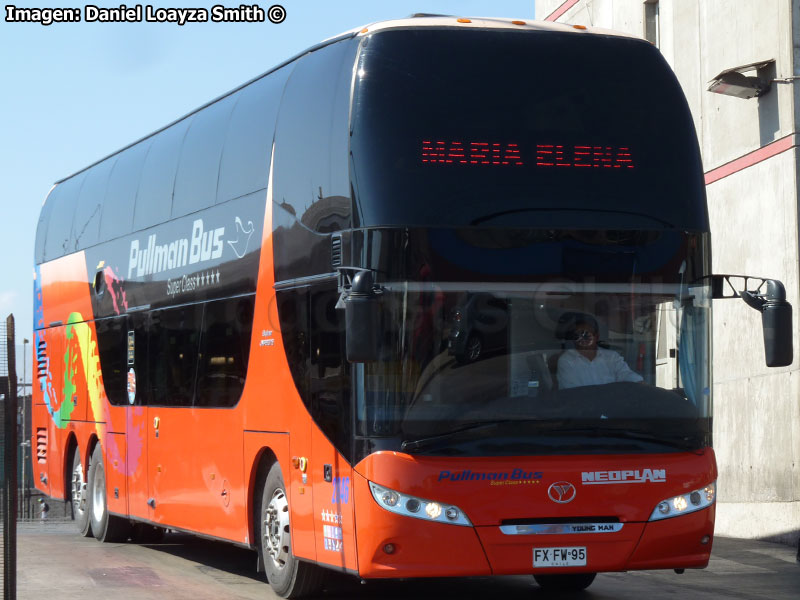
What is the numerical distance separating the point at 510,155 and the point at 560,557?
110 inches

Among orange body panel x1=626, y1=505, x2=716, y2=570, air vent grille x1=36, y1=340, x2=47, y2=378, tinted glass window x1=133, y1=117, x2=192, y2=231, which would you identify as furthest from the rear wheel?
air vent grille x1=36, y1=340, x2=47, y2=378

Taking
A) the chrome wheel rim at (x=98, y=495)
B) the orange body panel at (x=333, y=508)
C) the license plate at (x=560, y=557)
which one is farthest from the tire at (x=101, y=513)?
the license plate at (x=560, y=557)

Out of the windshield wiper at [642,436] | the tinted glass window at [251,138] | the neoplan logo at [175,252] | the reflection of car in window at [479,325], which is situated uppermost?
the tinted glass window at [251,138]

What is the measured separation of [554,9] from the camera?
83.9ft

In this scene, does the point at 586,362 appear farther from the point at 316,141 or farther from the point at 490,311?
the point at 316,141

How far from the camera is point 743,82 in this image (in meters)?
18.0

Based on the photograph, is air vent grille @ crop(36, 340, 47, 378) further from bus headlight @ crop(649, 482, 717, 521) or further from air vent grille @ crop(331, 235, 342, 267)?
bus headlight @ crop(649, 482, 717, 521)

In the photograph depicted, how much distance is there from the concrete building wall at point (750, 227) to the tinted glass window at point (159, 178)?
7.13 meters

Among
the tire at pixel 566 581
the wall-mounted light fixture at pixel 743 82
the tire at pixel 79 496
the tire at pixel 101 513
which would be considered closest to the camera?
the tire at pixel 566 581

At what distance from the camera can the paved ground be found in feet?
40.0

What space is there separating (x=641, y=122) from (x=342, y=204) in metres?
2.27

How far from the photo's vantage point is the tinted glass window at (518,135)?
10133 millimetres

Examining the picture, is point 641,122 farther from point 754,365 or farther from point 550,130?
point 754,365

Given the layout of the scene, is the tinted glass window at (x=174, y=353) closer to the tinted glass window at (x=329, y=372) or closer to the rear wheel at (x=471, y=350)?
the tinted glass window at (x=329, y=372)
